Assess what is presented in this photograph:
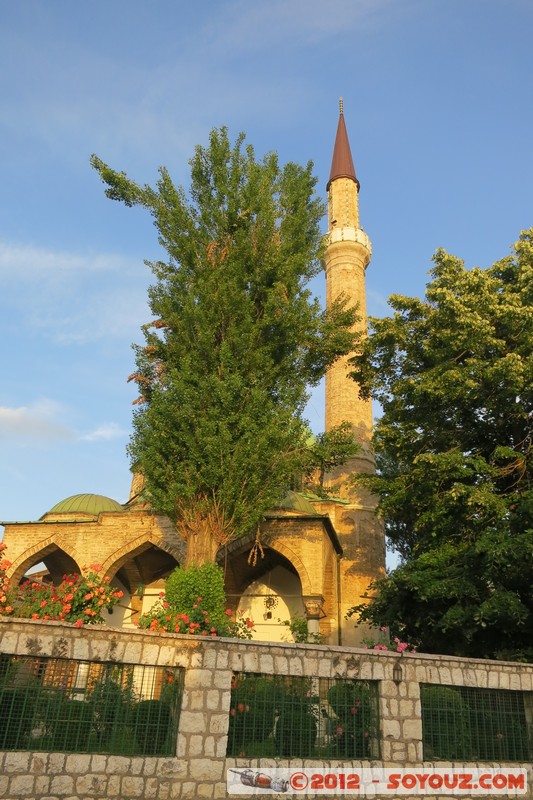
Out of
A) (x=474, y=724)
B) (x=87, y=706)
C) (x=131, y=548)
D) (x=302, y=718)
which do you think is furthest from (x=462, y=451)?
(x=131, y=548)

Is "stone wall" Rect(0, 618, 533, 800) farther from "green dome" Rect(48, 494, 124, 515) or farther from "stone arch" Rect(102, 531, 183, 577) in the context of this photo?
"green dome" Rect(48, 494, 124, 515)

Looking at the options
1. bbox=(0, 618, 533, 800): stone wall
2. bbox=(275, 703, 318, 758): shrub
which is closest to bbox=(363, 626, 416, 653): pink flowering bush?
bbox=(0, 618, 533, 800): stone wall

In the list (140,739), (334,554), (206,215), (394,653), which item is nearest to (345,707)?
(394,653)

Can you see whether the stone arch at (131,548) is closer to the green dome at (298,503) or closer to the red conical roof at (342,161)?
the green dome at (298,503)

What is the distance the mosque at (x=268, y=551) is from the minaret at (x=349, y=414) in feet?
0.14

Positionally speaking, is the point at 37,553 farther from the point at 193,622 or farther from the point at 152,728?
the point at 152,728

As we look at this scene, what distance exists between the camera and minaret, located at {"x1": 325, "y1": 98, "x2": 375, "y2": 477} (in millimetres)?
23422

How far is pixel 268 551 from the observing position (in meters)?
18.5

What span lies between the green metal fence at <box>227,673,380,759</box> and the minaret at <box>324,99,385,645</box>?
32.2ft

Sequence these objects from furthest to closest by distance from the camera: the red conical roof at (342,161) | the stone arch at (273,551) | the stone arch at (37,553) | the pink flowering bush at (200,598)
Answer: the red conical roof at (342,161) < the stone arch at (37,553) < the stone arch at (273,551) < the pink flowering bush at (200,598)

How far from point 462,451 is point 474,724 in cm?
691

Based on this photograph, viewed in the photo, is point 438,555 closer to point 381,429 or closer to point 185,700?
point 381,429

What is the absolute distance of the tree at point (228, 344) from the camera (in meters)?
11.2

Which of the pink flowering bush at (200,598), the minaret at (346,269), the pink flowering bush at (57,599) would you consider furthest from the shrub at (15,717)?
the minaret at (346,269)
